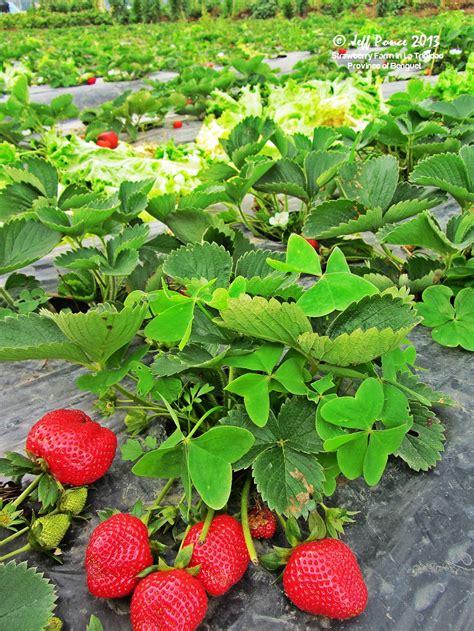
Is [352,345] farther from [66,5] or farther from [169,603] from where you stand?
[66,5]

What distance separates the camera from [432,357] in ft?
5.08

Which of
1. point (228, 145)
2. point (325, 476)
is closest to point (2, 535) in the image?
point (325, 476)

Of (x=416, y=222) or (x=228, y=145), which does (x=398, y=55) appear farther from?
(x=416, y=222)

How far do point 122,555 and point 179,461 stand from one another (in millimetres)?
182

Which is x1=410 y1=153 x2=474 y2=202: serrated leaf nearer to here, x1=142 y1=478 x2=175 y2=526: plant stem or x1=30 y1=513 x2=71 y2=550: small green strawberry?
→ x1=142 y1=478 x2=175 y2=526: plant stem

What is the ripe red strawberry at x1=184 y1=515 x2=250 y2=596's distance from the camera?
0.92 m

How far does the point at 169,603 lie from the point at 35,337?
1.93 feet

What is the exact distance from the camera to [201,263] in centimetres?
124

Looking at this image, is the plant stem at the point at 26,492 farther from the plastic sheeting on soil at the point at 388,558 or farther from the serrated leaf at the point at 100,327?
the serrated leaf at the point at 100,327

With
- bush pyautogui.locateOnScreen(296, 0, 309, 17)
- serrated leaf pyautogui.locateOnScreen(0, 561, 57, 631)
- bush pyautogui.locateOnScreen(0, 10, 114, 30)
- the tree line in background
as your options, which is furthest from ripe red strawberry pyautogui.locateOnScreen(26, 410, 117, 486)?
bush pyautogui.locateOnScreen(296, 0, 309, 17)

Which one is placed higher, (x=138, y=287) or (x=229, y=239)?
(x=229, y=239)

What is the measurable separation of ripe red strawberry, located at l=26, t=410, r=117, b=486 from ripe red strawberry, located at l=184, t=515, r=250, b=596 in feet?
0.90

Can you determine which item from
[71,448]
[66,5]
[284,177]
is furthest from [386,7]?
[71,448]

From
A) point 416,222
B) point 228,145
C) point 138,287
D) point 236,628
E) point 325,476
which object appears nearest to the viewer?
point 236,628
